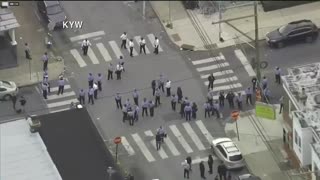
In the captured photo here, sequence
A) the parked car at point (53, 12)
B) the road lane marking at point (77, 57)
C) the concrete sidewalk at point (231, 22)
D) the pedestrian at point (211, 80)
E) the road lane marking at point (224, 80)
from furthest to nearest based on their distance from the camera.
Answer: the parked car at point (53, 12), the concrete sidewalk at point (231, 22), the road lane marking at point (77, 57), the road lane marking at point (224, 80), the pedestrian at point (211, 80)

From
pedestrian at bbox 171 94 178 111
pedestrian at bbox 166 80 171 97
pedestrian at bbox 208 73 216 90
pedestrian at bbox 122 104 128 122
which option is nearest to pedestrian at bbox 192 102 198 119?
pedestrian at bbox 171 94 178 111

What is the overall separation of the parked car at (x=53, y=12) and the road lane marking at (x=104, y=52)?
4.32 metres

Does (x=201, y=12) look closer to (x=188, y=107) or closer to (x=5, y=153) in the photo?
(x=188, y=107)

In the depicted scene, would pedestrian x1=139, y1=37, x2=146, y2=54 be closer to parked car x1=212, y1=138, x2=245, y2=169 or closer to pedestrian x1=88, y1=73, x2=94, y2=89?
pedestrian x1=88, y1=73, x2=94, y2=89

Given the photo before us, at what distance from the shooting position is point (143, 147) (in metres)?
88.9

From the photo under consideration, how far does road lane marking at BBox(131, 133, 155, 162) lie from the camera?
87787 millimetres

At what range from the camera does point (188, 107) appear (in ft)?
297

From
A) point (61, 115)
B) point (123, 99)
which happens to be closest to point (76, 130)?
point (61, 115)

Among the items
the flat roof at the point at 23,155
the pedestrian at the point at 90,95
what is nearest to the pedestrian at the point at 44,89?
the pedestrian at the point at 90,95

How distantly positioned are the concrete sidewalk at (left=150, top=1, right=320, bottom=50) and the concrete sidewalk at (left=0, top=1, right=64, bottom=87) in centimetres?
1067

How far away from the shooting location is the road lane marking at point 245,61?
96312 mm

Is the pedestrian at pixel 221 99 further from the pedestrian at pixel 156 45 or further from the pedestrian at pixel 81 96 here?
the pedestrian at pixel 81 96

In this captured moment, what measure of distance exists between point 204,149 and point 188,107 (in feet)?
13.0

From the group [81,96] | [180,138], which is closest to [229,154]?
[180,138]
